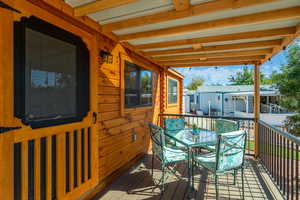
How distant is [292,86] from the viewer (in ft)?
15.0

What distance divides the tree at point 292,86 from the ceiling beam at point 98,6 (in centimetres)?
502

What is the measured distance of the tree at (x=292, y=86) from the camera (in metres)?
4.49

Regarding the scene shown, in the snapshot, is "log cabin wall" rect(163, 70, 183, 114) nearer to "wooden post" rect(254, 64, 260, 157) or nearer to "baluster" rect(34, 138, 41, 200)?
"wooden post" rect(254, 64, 260, 157)


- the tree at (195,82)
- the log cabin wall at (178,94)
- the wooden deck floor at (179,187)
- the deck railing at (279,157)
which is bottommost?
the wooden deck floor at (179,187)

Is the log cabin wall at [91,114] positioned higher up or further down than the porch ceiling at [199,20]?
further down

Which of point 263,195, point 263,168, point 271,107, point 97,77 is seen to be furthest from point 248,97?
point 97,77

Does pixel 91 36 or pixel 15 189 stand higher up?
pixel 91 36

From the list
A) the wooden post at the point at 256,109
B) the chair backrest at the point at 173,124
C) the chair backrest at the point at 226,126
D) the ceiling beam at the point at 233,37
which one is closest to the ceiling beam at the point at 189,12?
the ceiling beam at the point at 233,37

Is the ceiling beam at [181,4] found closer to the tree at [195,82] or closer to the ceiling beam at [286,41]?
the ceiling beam at [286,41]

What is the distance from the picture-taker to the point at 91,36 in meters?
2.36

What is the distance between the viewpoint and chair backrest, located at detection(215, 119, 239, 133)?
315 centimetres

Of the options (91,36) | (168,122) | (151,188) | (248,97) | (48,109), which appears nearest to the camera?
(48,109)

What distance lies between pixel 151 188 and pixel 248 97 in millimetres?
14489

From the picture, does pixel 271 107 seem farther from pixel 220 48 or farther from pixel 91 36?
pixel 91 36
